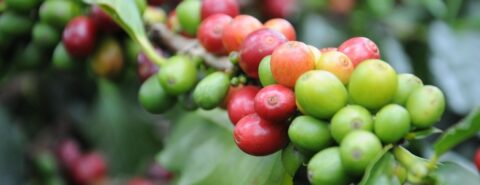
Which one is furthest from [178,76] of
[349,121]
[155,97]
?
[349,121]

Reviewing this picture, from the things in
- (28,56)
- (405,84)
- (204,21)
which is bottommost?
(405,84)

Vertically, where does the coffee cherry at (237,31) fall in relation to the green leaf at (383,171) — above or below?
above

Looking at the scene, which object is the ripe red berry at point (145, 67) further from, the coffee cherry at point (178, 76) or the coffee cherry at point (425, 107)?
the coffee cherry at point (425, 107)

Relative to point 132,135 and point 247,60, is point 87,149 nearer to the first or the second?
point 132,135

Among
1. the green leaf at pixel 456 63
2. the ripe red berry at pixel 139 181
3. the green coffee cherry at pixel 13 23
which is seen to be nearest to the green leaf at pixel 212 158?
the green coffee cherry at pixel 13 23

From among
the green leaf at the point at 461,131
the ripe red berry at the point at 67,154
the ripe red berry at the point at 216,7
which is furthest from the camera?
the ripe red berry at the point at 67,154

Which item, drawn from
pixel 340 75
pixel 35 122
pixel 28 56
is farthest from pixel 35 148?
pixel 340 75
